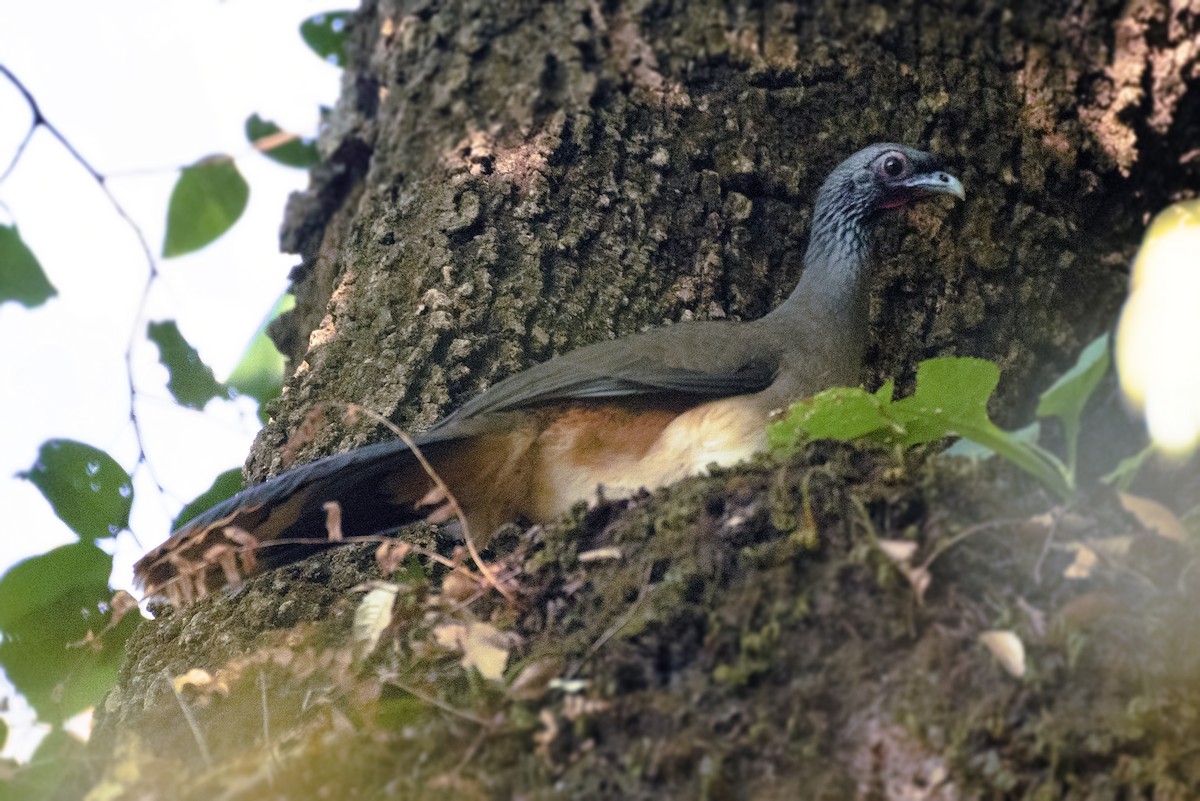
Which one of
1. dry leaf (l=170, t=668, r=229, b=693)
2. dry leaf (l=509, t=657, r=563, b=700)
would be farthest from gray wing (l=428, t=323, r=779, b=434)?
dry leaf (l=509, t=657, r=563, b=700)

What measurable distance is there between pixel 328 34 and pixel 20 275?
8.37ft

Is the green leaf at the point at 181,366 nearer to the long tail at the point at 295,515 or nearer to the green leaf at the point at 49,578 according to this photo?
the green leaf at the point at 49,578

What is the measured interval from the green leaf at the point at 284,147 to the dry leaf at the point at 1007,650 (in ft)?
11.6

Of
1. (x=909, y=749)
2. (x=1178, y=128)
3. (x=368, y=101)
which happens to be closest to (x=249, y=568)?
(x=909, y=749)

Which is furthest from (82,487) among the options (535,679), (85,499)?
(535,679)

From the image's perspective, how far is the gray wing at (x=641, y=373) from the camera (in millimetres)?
3525

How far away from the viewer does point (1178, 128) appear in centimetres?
396

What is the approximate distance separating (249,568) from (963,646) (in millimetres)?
1961

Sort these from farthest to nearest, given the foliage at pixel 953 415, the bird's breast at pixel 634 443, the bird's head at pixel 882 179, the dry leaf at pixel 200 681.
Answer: the bird's head at pixel 882 179
the bird's breast at pixel 634 443
the dry leaf at pixel 200 681
the foliage at pixel 953 415

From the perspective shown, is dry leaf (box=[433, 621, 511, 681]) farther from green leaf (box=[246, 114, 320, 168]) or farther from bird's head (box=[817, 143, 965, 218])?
green leaf (box=[246, 114, 320, 168])

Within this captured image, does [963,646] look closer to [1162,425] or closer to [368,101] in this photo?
[1162,425]

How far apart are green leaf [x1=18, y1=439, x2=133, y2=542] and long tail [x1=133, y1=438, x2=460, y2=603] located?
0.61 metres

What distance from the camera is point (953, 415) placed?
8.61 ft

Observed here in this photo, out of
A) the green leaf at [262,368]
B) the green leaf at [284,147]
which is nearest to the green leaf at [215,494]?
the green leaf at [262,368]
